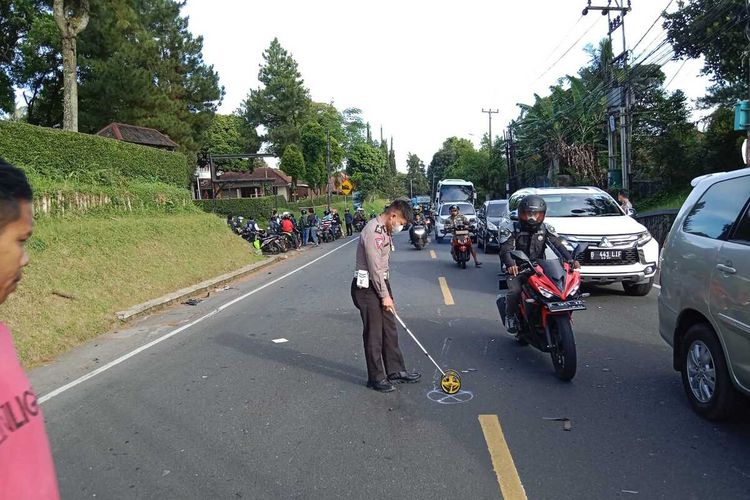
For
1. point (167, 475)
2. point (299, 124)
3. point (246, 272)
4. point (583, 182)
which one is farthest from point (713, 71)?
point (299, 124)

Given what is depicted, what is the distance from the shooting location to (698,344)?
185 inches

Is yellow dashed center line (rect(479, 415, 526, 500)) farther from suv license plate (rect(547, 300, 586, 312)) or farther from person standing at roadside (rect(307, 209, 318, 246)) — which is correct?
person standing at roadside (rect(307, 209, 318, 246))

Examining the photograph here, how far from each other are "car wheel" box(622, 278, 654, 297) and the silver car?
5.01 metres

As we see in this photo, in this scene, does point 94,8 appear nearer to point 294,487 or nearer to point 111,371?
point 111,371

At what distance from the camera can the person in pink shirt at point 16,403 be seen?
1.31 m

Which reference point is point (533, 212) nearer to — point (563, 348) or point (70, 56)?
point (563, 348)

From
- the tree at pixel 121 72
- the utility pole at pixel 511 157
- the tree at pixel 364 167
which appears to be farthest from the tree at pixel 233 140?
the utility pole at pixel 511 157

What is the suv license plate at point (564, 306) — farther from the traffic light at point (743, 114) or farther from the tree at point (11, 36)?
the tree at point (11, 36)

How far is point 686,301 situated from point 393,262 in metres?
12.8

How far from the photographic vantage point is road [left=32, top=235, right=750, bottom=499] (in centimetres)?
375

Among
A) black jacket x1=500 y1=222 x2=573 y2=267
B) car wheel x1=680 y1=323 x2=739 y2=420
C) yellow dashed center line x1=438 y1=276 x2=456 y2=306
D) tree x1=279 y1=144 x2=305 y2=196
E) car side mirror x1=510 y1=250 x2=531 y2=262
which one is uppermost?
tree x1=279 y1=144 x2=305 y2=196

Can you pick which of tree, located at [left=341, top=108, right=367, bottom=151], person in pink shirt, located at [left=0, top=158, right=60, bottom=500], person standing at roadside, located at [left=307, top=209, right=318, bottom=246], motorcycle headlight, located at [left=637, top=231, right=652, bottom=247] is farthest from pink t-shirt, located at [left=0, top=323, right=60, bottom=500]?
tree, located at [left=341, top=108, right=367, bottom=151]

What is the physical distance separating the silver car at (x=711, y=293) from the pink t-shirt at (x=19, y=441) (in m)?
4.14

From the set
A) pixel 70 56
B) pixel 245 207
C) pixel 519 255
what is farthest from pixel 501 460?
pixel 245 207
